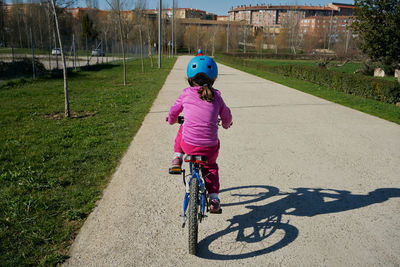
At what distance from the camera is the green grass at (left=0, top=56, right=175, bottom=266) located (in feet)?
8.95

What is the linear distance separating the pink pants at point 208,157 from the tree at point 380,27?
33.2 feet

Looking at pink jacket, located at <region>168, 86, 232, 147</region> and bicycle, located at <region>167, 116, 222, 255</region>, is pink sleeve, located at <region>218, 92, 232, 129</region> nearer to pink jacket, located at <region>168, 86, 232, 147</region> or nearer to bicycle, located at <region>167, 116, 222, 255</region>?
pink jacket, located at <region>168, 86, 232, 147</region>

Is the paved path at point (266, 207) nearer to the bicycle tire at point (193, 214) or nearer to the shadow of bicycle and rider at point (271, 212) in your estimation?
the shadow of bicycle and rider at point (271, 212)

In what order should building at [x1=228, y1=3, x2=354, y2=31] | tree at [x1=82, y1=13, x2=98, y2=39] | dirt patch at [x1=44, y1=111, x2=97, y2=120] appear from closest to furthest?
1. dirt patch at [x1=44, y1=111, x2=97, y2=120]
2. tree at [x1=82, y1=13, x2=98, y2=39]
3. building at [x1=228, y1=3, x2=354, y2=31]

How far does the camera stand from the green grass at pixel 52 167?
273 cm

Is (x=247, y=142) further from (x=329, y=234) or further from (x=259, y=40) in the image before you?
(x=259, y=40)

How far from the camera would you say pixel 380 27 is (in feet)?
34.1

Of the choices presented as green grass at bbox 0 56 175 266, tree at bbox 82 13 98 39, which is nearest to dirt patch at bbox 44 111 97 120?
green grass at bbox 0 56 175 266

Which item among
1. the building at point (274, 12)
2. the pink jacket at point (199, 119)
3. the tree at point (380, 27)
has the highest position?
the building at point (274, 12)

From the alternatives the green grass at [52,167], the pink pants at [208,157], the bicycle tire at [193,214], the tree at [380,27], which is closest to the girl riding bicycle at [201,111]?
the pink pants at [208,157]

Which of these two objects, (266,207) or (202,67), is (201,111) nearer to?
(202,67)

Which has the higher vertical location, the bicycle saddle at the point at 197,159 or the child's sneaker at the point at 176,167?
the bicycle saddle at the point at 197,159

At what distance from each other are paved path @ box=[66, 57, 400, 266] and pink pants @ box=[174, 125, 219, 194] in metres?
0.52

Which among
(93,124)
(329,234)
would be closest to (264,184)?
(329,234)
